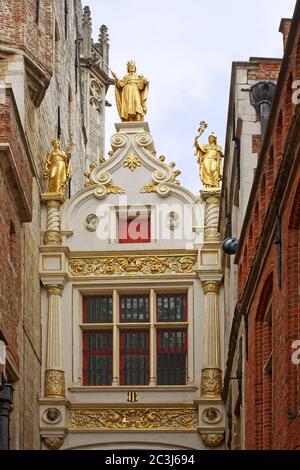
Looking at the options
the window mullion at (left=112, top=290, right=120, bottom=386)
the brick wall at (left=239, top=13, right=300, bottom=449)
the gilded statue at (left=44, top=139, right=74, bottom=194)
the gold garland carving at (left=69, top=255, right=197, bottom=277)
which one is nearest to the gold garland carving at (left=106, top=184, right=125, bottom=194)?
the gilded statue at (left=44, top=139, right=74, bottom=194)

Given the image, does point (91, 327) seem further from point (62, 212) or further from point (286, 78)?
point (286, 78)

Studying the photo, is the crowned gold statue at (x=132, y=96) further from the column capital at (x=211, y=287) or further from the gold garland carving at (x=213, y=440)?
the gold garland carving at (x=213, y=440)

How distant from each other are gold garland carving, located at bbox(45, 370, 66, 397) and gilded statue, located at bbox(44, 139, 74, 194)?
4592 millimetres

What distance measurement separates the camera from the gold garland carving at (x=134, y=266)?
41.1 meters

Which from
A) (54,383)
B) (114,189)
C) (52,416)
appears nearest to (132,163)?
(114,189)

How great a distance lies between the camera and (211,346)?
132 ft

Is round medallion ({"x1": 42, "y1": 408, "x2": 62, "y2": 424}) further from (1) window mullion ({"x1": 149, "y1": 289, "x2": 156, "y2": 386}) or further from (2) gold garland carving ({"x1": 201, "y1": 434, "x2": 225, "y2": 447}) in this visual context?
(2) gold garland carving ({"x1": 201, "y1": 434, "x2": 225, "y2": 447})

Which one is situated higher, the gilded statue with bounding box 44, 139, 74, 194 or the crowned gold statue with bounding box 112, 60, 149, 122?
the crowned gold statue with bounding box 112, 60, 149, 122

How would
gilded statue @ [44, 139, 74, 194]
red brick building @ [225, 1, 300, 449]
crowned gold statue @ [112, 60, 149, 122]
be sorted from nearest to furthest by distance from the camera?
red brick building @ [225, 1, 300, 449] < gilded statue @ [44, 139, 74, 194] < crowned gold statue @ [112, 60, 149, 122]

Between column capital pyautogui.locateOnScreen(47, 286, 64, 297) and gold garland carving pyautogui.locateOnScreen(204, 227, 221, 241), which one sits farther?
gold garland carving pyautogui.locateOnScreen(204, 227, 221, 241)

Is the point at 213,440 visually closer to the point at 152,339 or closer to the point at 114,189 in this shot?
the point at 152,339

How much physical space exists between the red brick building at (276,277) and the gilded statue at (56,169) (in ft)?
40.8

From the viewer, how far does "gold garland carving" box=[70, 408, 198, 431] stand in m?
39.8

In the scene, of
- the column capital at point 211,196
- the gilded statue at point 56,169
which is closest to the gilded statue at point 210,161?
the column capital at point 211,196
